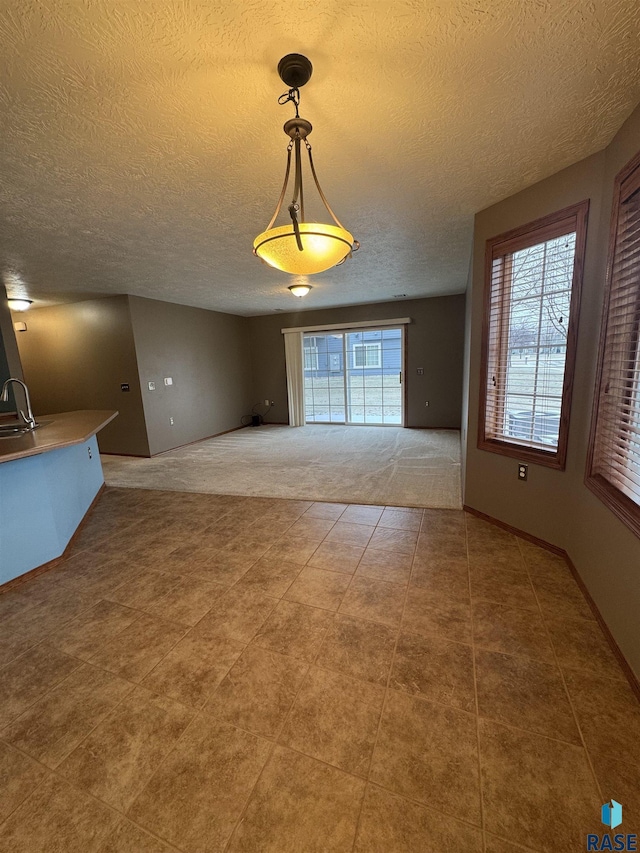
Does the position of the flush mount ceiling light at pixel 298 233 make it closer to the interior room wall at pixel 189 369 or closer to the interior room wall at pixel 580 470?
the interior room wall at pixel 580 470

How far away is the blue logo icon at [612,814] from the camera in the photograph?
38.6 inches

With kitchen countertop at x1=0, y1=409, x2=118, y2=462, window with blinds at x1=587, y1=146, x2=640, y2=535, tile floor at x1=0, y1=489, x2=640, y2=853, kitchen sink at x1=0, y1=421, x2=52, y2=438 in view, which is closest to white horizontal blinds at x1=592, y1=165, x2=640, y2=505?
window with blinds at x1=587, y1=146, x2=640, y2=535

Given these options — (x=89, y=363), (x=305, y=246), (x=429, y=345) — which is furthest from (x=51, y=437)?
(x=429, y=345)

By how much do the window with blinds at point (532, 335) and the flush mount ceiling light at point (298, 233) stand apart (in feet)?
4.72

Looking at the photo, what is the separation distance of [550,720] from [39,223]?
414cm

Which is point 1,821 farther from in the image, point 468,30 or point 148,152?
point 468,30

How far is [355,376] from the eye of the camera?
7.04m

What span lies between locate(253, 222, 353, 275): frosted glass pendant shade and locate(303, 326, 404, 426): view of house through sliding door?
5.11m

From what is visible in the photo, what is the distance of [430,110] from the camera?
Answer: 1.54m

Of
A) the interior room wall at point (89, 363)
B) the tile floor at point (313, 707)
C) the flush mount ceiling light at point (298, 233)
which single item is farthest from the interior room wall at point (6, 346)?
the flush mount ceiling light at point (298, 233)

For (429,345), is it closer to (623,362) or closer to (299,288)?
(299,288)

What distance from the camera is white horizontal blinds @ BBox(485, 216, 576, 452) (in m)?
2.17

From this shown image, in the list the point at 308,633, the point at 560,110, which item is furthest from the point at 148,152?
the point at 308,633

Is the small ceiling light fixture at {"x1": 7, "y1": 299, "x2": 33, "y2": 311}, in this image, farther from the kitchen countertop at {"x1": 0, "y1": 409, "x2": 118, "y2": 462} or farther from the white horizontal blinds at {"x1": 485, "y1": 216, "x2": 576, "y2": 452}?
the white horizontal blinds at {"x1": 485, "y1": 216, "x2": 576, "y2": 452}
